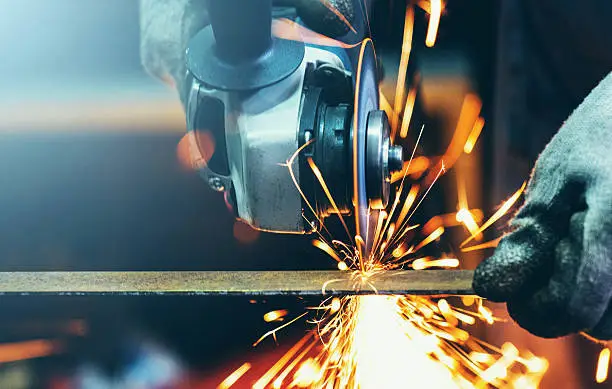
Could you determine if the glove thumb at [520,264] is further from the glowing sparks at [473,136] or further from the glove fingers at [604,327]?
the glowing sparks at [473,136]

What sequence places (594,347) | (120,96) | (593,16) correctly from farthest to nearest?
(120,96)
(594,347)
(593,16)

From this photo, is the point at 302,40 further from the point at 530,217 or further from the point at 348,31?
the point at 530,217

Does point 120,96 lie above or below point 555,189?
below

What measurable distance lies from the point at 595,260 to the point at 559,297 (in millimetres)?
80

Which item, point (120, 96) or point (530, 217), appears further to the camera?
point (120, 96)

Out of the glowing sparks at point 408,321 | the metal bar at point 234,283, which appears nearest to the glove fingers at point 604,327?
the metal bar at point 234,283

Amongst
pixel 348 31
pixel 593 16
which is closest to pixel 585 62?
pixel 593 16

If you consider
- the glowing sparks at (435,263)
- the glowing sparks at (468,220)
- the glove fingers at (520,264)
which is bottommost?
the glowing sparks at (435,263)

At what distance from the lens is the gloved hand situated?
28.2 inches

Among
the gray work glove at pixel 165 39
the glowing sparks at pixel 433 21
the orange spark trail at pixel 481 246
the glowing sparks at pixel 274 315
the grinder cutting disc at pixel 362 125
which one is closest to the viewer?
the grinder cutting disc at pixel 362 125

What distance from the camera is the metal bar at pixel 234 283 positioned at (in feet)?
3.45

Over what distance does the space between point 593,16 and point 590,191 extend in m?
0.92

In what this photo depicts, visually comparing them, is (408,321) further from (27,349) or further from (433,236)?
(27,349)

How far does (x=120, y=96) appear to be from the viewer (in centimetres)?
184
